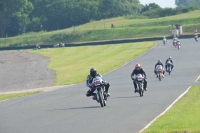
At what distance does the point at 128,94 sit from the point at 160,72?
29.0 feet

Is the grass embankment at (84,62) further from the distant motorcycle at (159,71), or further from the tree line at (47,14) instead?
the tree line at (47,14)

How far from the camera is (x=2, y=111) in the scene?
81.9 ft

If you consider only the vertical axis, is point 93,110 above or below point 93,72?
below

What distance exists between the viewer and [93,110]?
894 inches

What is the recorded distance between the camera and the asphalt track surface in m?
18.0

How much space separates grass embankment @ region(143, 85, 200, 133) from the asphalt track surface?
50 cm

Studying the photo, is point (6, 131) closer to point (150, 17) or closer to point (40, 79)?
point (40, 79)

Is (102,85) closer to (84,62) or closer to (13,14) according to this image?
(84,62)

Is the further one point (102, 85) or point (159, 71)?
point (159, 71)

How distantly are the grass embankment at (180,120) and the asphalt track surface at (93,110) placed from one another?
0.50 meters

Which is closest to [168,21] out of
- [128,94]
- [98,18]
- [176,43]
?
[98,18]

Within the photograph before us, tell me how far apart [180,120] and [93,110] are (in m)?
5.91

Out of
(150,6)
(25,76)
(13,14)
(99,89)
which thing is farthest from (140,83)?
(150,6)

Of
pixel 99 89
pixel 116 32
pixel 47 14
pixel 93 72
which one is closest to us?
pixel 99 89
